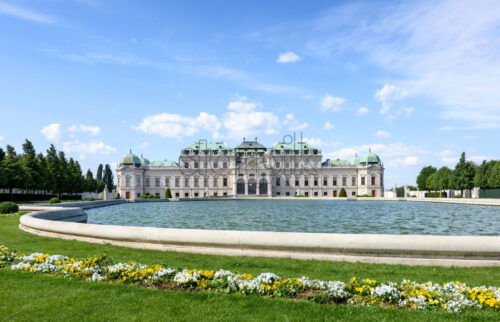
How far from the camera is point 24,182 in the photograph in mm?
52469

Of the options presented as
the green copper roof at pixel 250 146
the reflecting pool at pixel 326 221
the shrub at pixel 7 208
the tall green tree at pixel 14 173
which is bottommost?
the reflecting pool at pixel 326 221

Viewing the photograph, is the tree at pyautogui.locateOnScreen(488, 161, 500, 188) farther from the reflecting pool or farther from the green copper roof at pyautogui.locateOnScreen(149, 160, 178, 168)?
the green copper roof at pyautogui.locateOnScreen(149, 160, 178, 168)

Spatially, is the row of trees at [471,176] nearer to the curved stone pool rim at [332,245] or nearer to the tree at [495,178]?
the tree at [495,178]

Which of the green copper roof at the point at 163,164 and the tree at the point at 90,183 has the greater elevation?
the green copper roof at the point at 163,164

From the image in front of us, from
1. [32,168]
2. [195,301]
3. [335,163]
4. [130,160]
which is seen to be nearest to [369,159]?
[335,163]

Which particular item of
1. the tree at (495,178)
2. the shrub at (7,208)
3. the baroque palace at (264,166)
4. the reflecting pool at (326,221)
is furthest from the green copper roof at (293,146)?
the shrub at (7,208)

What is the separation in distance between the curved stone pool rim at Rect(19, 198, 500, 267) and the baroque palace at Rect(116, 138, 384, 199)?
85023 mm

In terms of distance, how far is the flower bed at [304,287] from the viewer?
5930mm

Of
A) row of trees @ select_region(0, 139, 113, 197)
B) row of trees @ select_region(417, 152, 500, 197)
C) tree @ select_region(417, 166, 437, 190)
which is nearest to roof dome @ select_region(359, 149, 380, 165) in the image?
row of trees @ select_region(417, 152, 500, 197)

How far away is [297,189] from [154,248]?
89.5 meters

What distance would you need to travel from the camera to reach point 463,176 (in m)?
76.8

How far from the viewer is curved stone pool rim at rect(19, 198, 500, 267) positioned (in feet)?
30.3

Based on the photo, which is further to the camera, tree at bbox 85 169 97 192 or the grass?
tree at bbox 85 169 97 192

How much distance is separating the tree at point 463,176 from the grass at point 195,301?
79.6 m
